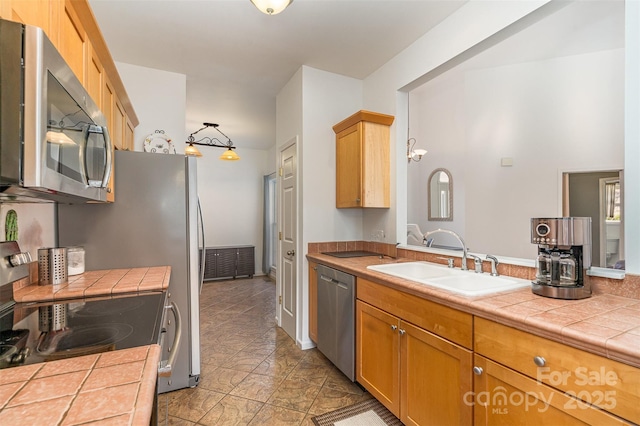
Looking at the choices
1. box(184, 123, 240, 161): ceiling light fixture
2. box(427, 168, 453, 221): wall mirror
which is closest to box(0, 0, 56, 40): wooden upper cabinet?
box(184, 123, 240, 161): ceiling light fixture

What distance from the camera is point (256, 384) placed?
2219 mm

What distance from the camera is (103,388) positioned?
2.10 ft

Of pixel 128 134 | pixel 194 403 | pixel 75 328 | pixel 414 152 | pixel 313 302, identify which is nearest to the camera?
pixel 75 328

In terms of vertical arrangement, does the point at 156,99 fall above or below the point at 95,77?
above

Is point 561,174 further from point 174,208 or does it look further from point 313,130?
point 174,208

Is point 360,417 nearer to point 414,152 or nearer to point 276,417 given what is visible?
point 276,417

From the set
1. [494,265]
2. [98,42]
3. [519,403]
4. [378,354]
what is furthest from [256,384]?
[98,42]

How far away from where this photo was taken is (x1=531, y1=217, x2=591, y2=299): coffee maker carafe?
1.27 metres

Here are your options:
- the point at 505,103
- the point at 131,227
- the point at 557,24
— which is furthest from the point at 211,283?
the point at 557,24

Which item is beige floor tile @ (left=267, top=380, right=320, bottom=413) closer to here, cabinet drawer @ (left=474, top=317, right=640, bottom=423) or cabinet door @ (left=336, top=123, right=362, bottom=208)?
cabinet drawer @ (left=474, top=317, right=640, bottom=423)

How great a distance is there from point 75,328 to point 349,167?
2.27m

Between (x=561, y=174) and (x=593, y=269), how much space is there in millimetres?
1617

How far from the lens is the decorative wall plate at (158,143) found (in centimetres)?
292

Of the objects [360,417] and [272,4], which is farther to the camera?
[360,417]
